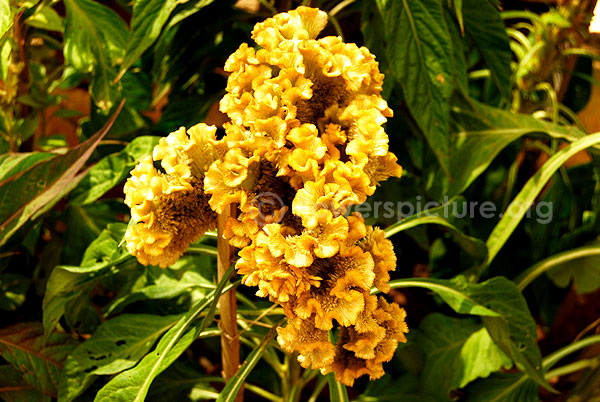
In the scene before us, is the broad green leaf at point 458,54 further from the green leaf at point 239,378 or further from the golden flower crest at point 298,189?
the green leaf at point 239,378

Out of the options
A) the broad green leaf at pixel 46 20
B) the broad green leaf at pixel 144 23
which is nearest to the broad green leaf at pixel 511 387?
the broad green leaf at pixel 144 23

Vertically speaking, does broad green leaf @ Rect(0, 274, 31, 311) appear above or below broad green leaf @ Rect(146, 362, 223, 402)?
above

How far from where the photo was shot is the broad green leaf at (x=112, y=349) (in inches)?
28.2

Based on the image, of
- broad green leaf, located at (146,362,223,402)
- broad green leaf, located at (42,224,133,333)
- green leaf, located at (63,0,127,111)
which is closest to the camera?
broad green leaf, located at (42,224,133,333)

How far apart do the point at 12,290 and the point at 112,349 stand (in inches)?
12.3

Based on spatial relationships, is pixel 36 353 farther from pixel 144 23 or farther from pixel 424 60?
pixel 424 60

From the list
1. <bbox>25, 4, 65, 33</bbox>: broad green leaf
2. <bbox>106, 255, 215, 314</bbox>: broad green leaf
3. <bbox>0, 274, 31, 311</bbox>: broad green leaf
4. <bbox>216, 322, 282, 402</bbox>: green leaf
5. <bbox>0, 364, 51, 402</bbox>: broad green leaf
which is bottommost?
<bbox>0, 364, 51, 402</bbox>: broad green leaf

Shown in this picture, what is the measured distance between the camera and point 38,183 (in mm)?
779

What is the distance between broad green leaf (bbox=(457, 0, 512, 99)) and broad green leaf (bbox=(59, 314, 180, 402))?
646 millimetres

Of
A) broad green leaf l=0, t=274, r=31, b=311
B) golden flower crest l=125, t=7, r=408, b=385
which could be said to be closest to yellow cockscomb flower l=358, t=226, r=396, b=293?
golden flower crest l=125, t=7, r=408, b=385

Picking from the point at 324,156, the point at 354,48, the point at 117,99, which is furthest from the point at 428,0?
the point at 117,99

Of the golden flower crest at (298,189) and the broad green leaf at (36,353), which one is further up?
the golden flower crest at (298,189)

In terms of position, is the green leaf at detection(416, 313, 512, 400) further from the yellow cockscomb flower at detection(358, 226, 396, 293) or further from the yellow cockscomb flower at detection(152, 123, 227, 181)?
the yellow cockscomb flower at detection(152, 123, 227, 181)

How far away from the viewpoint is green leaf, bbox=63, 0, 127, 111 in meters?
0.93
